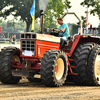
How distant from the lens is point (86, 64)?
7.57 metres

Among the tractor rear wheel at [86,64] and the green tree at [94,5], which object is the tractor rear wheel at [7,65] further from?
the green tree at [94,5]

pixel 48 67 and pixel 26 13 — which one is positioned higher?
pixel 26 13

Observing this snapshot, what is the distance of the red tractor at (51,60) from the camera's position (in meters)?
7.01

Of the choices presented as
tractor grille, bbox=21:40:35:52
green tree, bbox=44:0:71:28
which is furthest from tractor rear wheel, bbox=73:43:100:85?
green tree, bbox=44:0:71:28

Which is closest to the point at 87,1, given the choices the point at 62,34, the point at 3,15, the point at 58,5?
the point at 58,5

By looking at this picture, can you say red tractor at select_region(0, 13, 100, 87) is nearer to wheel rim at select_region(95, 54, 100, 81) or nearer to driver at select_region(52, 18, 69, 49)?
wheel rim at select_region(95, 54, 100, 81)

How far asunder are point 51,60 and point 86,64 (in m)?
1.49

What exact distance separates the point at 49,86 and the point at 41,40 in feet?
A: 4.53

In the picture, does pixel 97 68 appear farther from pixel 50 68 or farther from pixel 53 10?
pixel 53 10

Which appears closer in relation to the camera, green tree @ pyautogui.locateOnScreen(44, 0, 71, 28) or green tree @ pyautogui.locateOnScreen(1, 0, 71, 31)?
green tree @ pyautogui.locateOnScreen(1, 0, 71, 31)

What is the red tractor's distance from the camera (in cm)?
701

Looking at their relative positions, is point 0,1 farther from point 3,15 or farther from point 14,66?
point 14,66

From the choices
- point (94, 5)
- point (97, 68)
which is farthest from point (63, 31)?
point (94, 5)

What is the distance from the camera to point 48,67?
21.3 feet
